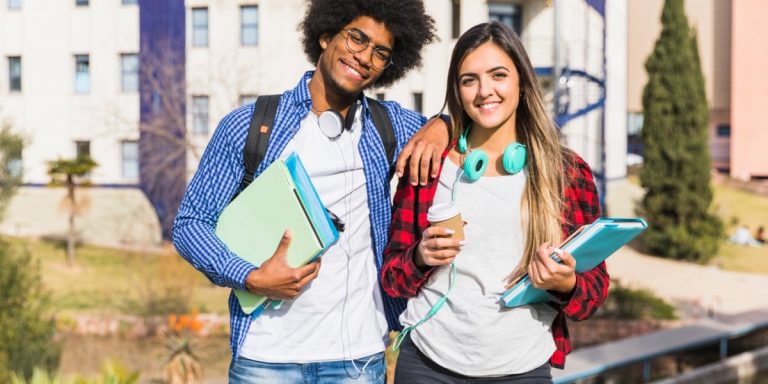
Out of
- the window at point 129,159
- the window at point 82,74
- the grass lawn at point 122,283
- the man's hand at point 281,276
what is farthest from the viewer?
the window at point 82,74

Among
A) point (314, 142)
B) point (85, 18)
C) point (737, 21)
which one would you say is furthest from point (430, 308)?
point (737, 21)

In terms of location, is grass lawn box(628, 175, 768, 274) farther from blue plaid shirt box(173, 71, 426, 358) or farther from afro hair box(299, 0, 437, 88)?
blue plaid shirt box(173, 71, 426, 358)

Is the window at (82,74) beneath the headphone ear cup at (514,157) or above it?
above

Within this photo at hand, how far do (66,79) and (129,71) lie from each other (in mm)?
1892

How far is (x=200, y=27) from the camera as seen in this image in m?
19.6

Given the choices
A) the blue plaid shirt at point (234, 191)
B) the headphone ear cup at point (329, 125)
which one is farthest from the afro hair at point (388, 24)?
Answer: the headphone ear cup at point (329, 125)

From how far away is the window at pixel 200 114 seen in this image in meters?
17.8

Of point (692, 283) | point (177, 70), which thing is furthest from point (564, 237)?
point (177, 70)

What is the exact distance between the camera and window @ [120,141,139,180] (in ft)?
67.6

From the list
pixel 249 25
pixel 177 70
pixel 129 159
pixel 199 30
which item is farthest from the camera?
pixel 129 159

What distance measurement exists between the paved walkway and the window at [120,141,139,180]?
11240 mm

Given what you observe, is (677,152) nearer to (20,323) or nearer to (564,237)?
(20,323)

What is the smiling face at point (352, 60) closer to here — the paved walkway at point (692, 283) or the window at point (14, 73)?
the paved walkway at point (692, 283)

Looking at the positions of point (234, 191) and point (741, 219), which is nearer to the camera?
point (234, 191)
